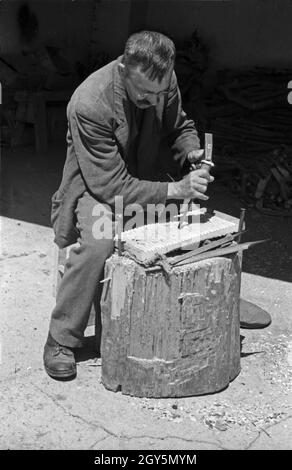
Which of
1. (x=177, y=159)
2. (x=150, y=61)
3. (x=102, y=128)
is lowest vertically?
(x=177, y=159)

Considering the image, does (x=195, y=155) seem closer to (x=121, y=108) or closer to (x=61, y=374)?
(x=121, y=108)

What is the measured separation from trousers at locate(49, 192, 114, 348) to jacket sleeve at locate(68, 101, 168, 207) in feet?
0.37

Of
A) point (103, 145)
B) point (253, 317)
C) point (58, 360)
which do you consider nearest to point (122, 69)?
point (103, 145)

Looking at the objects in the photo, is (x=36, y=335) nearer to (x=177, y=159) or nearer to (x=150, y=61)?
(x=177, y=159)

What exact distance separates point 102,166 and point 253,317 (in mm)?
1515

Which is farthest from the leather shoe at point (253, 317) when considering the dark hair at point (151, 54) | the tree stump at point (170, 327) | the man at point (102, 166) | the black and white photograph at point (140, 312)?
the dark hair at point (151, 54)

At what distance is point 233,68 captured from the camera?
8078mm

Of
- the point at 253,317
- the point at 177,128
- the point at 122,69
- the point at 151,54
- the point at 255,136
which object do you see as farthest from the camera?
the point at 255,136

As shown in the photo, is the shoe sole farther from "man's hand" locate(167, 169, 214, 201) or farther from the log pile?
the log pile

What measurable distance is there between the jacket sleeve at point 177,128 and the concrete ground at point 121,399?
1194mm

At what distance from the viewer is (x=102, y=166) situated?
350cm
